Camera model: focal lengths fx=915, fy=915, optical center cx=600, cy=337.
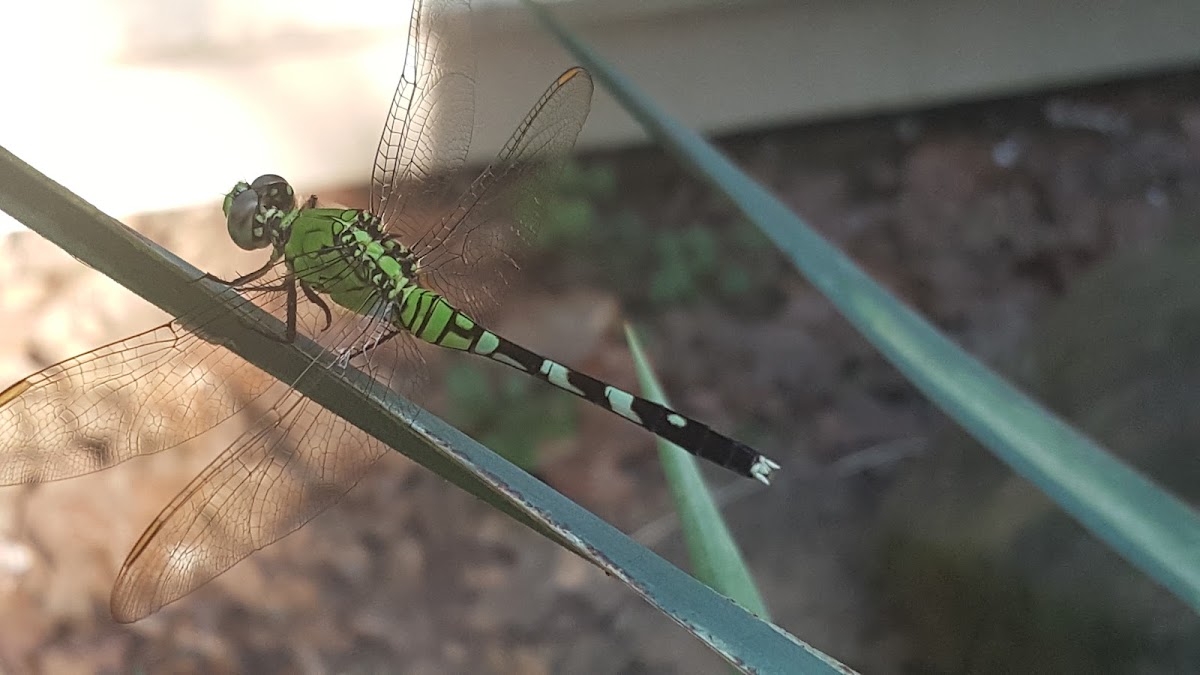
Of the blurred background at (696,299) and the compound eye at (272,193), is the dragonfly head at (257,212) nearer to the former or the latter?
the compound eye at (272,193)

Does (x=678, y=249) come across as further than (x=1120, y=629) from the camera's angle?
Yes

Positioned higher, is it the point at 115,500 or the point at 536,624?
the point at 536,624

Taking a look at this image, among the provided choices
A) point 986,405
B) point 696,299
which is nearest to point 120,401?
point 986,405

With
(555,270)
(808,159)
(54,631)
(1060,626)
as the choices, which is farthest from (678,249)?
(54,631)

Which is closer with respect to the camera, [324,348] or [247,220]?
[324,348]

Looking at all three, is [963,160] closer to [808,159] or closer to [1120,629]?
[808,159]

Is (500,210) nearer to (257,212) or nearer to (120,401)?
(257,212)

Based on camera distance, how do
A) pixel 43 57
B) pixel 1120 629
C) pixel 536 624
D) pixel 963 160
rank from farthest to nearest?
pixel 963 160 < pixel 43 57 < pixel 536 624 < pixel 1120 629
